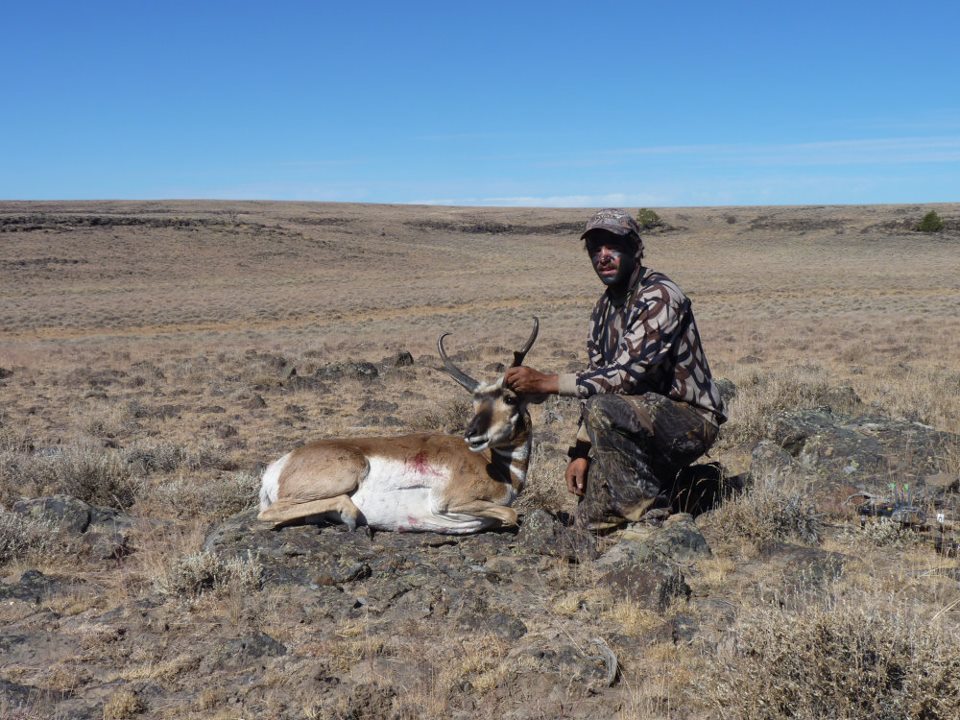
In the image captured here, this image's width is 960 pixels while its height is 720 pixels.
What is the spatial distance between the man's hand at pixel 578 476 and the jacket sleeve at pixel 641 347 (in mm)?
667

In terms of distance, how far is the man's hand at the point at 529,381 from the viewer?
5234mm

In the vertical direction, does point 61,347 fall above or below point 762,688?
below

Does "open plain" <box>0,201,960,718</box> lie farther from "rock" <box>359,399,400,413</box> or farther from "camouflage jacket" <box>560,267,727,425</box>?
"camouflage jacket" <box>560,267,727,425</box>

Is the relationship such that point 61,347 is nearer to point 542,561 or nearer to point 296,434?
point 296,434

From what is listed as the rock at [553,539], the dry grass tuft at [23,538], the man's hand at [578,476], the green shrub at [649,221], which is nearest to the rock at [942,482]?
the man's hand at [578,476]

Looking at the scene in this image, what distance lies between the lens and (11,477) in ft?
23.8

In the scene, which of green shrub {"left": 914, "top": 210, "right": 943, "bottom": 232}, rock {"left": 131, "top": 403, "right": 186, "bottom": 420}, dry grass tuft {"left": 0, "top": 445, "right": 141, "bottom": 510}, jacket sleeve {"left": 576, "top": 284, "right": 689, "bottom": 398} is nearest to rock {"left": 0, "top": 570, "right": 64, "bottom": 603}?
dry grass tuft {"left": 0, "top": 445, "right": 141, "bottom": 510}

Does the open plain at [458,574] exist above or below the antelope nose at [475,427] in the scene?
below

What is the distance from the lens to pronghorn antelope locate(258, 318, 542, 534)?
5.40 metres

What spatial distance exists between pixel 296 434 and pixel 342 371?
4.63m

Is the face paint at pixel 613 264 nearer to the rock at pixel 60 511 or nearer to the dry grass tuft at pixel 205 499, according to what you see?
the dry grass tuft at pixel 205 499

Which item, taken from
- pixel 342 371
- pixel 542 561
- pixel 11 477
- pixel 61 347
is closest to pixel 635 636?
pixel 542 561

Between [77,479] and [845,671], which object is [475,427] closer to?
[845,671]

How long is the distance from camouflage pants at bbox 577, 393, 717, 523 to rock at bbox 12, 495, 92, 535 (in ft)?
11.5
